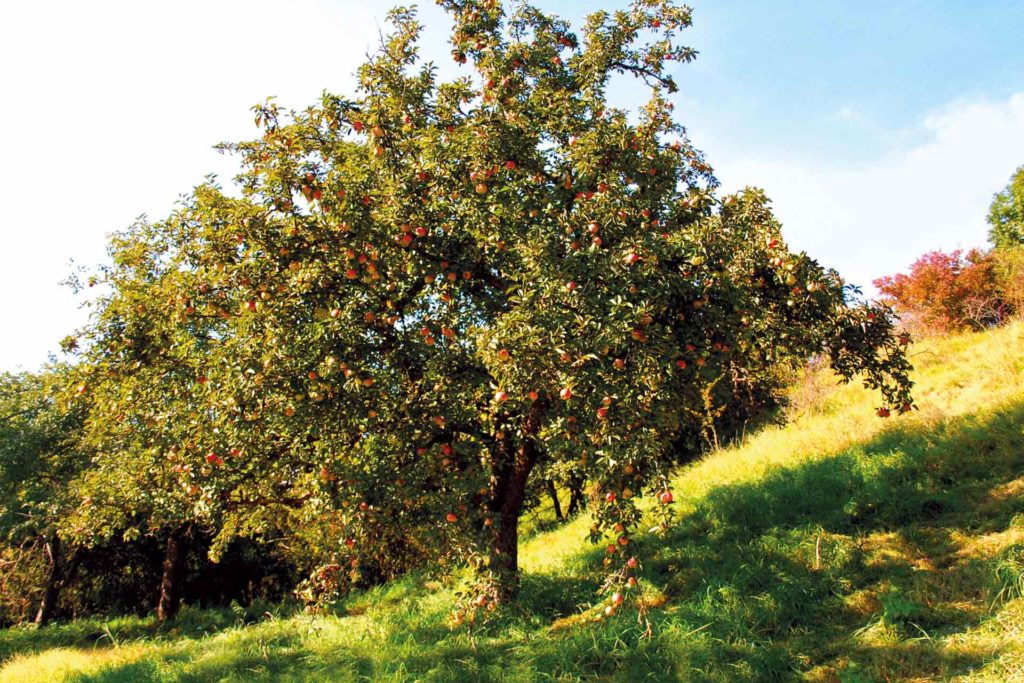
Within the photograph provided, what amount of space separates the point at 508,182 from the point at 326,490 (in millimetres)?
3974

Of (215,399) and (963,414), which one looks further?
(963,414)

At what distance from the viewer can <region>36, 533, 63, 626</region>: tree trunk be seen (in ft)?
52.9

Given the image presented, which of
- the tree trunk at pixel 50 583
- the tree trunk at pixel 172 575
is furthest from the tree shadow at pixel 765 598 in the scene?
the tree trunk at pixel 50 583

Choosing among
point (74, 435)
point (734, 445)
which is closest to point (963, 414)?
point (734, 445)

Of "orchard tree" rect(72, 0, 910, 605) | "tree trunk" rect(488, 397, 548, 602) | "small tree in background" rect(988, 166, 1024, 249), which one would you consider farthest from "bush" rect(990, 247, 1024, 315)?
"small tree in background" rect(988, 166, 1024, 249)

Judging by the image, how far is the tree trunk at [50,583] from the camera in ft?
52.9

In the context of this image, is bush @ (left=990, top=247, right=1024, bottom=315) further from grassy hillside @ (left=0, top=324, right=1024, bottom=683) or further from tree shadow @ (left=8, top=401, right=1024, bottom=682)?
tree shadow @ (left=8, top=401, right=1024, bottom=682)

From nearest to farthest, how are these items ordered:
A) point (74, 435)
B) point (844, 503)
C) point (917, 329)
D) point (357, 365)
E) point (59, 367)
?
point (357, 365) → point (844, 503) → point (74, 435) → point (59, 367) → point (917, 329)

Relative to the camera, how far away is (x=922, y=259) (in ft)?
57.3

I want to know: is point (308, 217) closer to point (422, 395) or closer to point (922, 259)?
point (422, 395)

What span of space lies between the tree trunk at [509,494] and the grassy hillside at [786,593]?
0.55 m

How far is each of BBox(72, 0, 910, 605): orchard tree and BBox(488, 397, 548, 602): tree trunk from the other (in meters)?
0.06

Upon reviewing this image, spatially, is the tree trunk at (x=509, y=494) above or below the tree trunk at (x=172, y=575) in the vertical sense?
above

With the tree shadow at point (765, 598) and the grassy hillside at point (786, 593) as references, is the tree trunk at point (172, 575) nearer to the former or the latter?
the grassy hillside at point (786, 593)
